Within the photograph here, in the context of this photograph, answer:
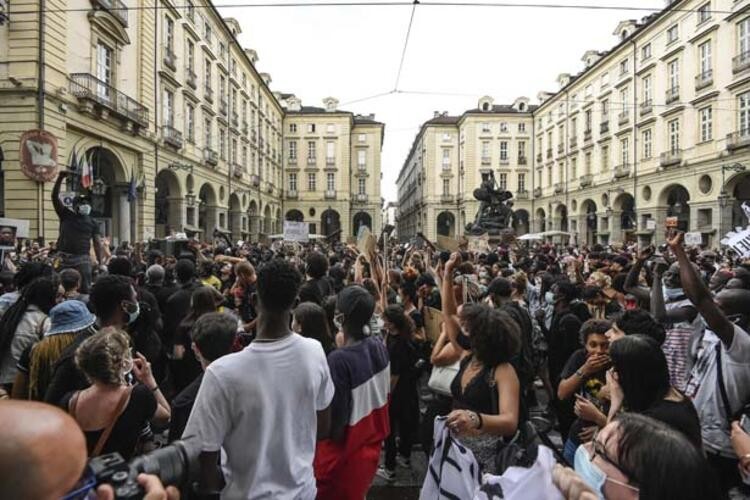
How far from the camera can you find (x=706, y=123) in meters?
29.8

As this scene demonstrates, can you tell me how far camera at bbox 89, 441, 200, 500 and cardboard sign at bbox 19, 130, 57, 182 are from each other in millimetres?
15266

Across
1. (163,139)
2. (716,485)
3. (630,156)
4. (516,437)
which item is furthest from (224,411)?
(630,156)

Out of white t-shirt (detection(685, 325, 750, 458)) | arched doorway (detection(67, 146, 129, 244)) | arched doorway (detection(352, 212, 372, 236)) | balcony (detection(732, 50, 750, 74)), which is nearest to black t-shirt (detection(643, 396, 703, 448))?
white t-shirt (detection(685, 325, 750, 458))

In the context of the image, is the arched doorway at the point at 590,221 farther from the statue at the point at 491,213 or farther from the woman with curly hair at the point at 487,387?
the woman with curly hair at the point at 487,387

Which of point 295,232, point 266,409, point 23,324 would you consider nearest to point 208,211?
point 295,232

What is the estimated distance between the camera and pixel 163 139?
2472 cm

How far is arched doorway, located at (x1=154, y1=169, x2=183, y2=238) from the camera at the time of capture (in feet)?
89.4

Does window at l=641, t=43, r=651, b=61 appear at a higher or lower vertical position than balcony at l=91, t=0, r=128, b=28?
higher

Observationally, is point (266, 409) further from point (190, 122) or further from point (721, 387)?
point (190, 122)

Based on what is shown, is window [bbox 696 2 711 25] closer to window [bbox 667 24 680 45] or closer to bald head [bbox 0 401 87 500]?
window [bbox 667 24 680 45]

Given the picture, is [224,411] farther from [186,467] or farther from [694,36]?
[694,36]

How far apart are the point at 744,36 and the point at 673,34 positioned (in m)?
7.31

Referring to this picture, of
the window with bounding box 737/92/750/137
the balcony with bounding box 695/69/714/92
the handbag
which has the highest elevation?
the balcony with bounding box 695/69/714/92

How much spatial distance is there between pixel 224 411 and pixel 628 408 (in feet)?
5.91
